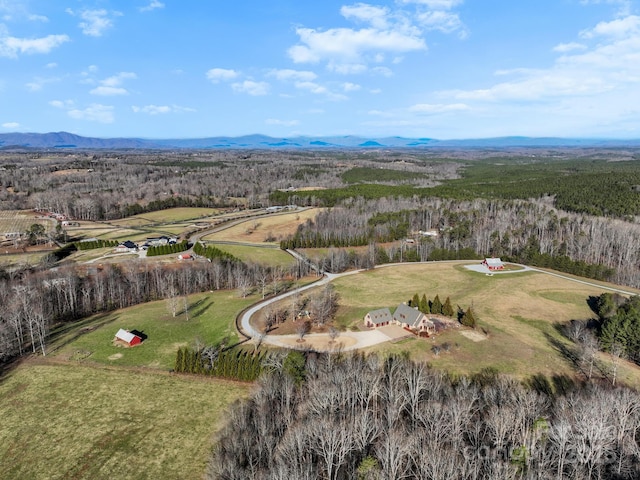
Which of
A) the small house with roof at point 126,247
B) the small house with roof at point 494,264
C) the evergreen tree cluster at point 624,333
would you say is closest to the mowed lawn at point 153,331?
the small house with roof at point 126,247

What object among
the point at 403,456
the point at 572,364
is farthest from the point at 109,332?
the point at 572,364

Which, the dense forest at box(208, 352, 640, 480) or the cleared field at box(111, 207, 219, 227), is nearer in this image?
the dense forest at box(208, 352, 640, 480)

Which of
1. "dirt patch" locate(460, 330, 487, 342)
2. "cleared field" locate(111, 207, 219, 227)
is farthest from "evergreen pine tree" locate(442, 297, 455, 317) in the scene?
"cleared field" locate(111, 207, 219, 227)

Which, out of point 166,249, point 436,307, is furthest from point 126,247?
point 436,307

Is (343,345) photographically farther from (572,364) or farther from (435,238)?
(435,238)

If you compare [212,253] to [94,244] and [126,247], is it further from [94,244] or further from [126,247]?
[94,244]

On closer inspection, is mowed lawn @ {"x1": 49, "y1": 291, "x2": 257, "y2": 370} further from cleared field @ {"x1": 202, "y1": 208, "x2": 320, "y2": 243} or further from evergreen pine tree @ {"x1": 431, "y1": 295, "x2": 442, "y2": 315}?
cleared field @ {"x1": 202, "y1": 208, "x2": 320, "y2": 243}
